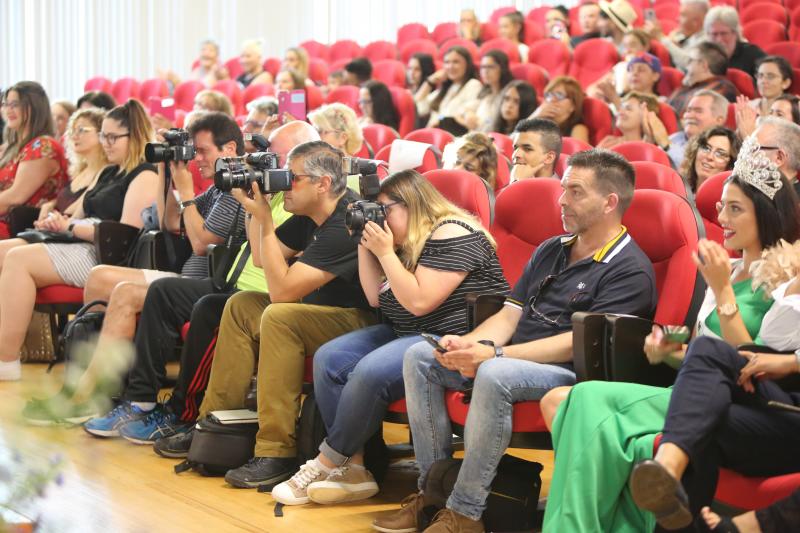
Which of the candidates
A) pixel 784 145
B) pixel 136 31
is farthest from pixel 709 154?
pixel 136 31

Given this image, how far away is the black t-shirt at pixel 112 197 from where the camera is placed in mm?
4332

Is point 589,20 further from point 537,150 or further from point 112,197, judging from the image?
point 112,197

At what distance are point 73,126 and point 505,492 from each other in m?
2.94

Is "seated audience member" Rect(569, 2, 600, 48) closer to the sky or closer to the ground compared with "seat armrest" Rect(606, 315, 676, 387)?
closer to the sky

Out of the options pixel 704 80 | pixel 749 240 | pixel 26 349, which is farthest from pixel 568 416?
pixel 704 80

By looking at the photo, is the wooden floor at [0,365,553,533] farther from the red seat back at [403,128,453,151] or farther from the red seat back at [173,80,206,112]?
the red seat back at [173,80,206,112]

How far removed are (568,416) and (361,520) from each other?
2.57 feet

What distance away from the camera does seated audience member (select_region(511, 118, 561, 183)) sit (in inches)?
153

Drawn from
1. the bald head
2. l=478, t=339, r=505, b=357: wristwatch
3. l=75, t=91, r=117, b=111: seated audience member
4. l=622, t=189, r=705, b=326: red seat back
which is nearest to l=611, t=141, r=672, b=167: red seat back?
the bald head

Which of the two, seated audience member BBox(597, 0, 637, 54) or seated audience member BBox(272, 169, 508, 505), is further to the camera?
seated audience member BBox(597, 0, 637, 54)

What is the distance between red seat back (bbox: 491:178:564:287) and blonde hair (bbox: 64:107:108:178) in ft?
7.26

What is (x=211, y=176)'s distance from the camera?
151 inches

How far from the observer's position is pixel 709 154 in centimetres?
369

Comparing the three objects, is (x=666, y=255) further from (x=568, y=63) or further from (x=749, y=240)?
(x=568, y=63)
